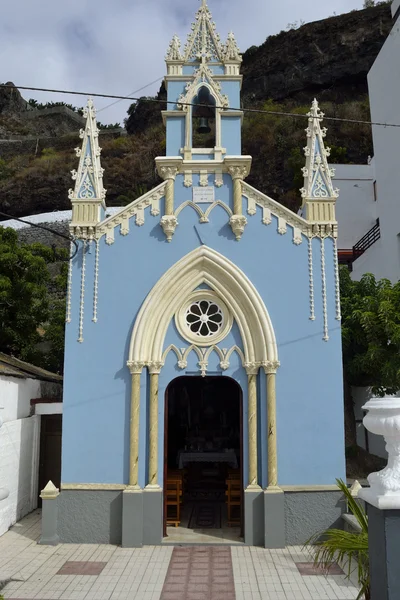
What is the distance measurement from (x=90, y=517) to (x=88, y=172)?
6.30 metres

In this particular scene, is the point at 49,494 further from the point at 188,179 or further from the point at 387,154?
the point at 387,154

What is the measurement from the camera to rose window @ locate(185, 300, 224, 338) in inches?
396

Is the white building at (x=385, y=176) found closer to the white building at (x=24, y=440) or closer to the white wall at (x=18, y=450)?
the white building at (x=24, y=440)

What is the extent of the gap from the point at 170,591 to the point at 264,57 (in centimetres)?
4549

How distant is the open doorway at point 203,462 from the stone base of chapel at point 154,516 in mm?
452

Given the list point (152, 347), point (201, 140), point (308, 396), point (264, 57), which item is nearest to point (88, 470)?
point (152, 347)

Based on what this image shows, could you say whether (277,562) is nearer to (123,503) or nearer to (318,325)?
(123,503)

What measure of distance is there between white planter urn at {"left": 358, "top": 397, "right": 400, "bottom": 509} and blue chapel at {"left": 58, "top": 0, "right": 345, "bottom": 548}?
5136 mm

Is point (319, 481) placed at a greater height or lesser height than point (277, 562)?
greater

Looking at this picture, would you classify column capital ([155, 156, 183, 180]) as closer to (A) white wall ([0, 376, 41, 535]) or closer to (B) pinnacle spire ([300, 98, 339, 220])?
(B) pinnacle spire ([300, 98, 339, 220])

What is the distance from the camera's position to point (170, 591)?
7.23 metres

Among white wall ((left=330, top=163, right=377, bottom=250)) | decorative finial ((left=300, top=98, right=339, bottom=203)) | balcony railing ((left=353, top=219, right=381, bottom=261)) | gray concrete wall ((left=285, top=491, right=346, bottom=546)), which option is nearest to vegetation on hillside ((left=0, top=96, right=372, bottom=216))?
white wall ((left=330, top=163, right=377, bottom=250))

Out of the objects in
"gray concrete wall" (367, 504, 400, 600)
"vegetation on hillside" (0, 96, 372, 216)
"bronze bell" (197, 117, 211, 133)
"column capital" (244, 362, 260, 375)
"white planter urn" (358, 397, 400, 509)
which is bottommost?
"gray concrete wall" (367, 504, 400, 600)

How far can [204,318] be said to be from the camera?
396 inches
